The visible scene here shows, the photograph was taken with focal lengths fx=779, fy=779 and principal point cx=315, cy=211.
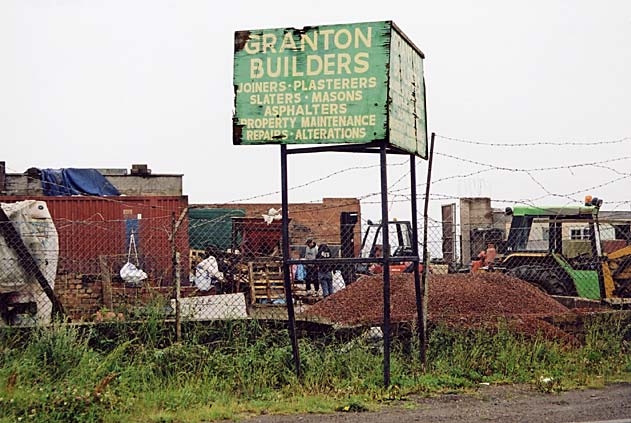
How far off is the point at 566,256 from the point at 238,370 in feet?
33.2

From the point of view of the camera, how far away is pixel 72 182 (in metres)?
31.1

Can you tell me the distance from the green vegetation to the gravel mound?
53 centimetres

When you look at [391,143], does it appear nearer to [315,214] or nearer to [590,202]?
[590,202]

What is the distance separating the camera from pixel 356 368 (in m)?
8.48

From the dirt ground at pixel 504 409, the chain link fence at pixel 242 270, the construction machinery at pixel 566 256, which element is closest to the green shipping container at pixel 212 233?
the chain link fence at pixel 242 270

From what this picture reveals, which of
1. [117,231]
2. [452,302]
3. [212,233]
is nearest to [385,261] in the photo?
[452,302]

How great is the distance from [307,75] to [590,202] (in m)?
9.58

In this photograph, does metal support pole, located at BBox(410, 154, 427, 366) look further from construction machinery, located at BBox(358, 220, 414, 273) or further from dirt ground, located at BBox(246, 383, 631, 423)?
construction machinery, located at BBox(358, 220, 414, 273)

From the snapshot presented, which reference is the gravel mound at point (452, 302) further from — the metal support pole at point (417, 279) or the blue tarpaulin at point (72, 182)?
the blue tarpaulin at point (72, 182)

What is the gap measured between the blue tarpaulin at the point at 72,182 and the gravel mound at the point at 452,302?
20.6 metres

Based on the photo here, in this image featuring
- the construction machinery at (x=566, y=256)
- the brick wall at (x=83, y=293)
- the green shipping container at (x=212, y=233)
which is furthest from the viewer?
Result: the green shipping container at (x=212, y=233)

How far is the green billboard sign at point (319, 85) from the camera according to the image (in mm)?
8148

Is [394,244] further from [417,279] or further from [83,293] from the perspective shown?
[417,279]

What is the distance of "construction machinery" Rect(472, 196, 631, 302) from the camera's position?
47.9 ft
